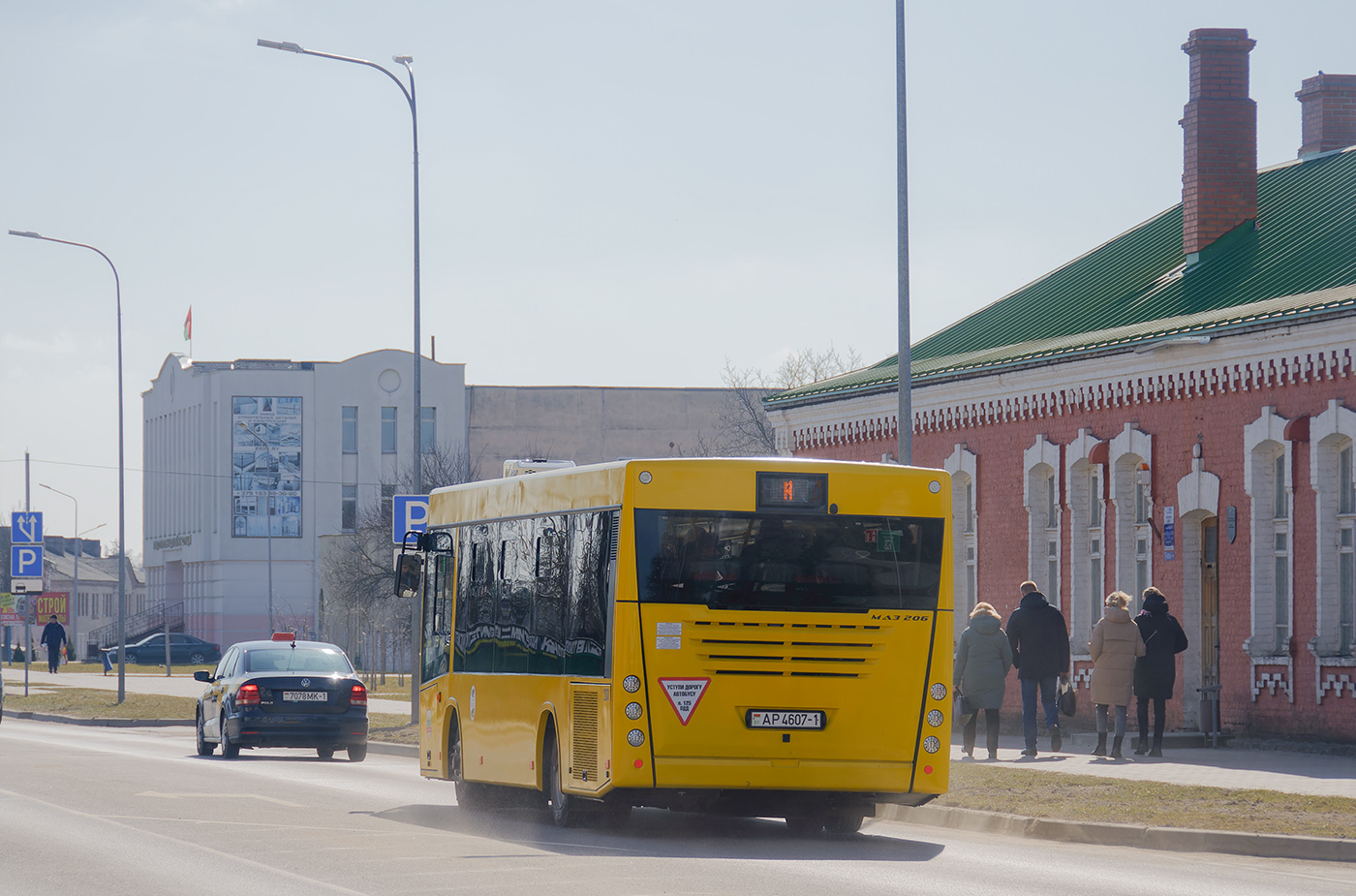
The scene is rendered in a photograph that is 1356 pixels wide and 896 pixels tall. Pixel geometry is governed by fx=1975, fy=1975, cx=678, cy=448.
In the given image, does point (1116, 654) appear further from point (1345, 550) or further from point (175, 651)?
point (175, 651)

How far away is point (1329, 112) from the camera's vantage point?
33375mm

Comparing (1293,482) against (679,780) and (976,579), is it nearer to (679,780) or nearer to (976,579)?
(976,579)

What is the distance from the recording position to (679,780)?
14211mm

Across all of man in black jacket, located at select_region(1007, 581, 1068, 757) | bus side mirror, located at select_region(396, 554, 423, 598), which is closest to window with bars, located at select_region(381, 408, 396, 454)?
man in black jacket, located at select_region(1007, 581, 1068, 757)

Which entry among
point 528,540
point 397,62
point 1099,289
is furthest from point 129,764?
point 1099,289

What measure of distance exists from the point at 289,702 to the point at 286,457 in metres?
73.6

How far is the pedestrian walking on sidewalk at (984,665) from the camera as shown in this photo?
881 inches

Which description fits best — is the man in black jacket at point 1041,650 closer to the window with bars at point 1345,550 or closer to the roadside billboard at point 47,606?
the window with bars at point 1345,550

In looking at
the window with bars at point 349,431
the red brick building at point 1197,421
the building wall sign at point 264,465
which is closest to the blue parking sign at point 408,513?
the red brick building at point 1197,421

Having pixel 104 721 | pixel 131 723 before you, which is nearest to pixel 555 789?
pixel 131 723

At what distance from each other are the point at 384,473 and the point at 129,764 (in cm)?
7473

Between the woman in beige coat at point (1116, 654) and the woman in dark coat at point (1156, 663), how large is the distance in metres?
0.19

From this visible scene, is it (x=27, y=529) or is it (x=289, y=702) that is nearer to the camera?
(x=289, y=702)

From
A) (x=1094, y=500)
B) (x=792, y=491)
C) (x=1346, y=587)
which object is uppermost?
(x=1094, y=500)
